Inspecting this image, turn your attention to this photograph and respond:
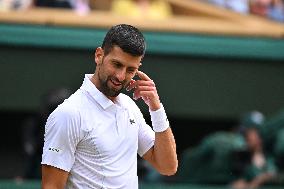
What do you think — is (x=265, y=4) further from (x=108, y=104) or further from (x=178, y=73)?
(x=108, y=104)

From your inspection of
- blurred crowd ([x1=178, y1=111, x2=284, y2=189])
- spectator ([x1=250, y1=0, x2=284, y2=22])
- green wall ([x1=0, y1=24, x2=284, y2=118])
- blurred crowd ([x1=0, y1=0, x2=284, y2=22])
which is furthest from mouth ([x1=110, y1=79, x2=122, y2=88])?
spectator ([x1=250, y1=0, x2=284, y2=22])

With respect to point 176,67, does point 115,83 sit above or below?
above

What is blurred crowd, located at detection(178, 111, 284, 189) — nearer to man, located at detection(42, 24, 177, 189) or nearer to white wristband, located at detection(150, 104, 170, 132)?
white wristband, located at detection(150, 104, 170, 132)

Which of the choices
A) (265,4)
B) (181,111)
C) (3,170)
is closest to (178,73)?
(181,111)

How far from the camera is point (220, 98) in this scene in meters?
11.2

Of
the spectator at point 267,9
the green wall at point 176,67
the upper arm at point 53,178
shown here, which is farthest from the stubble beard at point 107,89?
the spectator at point 267,9

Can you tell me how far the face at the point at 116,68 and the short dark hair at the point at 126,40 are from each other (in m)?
0.02

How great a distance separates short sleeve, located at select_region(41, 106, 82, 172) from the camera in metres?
4.50

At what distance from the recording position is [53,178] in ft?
14.8

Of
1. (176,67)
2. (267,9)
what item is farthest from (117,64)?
(267,9)

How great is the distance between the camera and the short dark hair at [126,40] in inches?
180

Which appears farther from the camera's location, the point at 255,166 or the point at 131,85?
the point at 255,166

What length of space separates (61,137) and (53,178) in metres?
0.20

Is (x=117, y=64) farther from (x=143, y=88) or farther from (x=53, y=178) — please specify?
(x=53, y=178)
